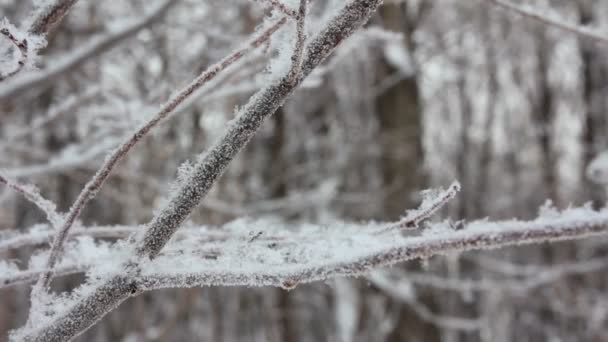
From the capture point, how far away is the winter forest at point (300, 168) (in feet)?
2.01

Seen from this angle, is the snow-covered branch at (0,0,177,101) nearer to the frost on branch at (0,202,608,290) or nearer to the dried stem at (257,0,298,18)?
the frost on branch at (0,202,608,290)

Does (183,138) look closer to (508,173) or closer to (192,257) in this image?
(192,257)

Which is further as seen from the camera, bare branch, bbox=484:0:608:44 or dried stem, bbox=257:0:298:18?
bare branch, bbox=484:0:608:44

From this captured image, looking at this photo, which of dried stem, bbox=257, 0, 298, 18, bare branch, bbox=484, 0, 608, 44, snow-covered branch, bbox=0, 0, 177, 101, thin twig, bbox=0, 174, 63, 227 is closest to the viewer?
dried stem, bbox=257, 0, 298, 18

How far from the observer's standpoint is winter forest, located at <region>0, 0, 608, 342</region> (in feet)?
2.01

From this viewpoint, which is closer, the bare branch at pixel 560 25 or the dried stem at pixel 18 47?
the dried stem at pixel 18 47

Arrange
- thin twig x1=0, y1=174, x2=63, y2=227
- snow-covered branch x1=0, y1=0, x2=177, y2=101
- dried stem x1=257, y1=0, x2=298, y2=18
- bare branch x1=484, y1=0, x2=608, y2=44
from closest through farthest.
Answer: dried stem x1=257, y1=0, x2=298, y2=18, thin twig x1=0, y1=174, x2=63, y2=227, bare branch x1=484, y1=0, x2=608, y2=44, snow-covered branch x1=0, y1=0, x2=177, y2=101

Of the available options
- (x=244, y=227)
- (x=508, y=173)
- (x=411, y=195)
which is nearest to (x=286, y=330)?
(x=411, y=195)

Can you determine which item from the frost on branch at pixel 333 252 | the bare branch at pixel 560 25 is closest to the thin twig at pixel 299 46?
the frost on branch at pixel 333 252

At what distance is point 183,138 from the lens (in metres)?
4.87

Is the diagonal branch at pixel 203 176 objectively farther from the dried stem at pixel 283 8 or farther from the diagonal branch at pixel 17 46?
the diagonal branch at pixel 17 46

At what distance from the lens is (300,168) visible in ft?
16.5

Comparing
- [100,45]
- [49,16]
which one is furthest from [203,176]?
[100,45]

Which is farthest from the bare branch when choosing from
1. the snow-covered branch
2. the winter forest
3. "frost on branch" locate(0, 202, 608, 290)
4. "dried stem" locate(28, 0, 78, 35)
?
the snow-covered branch
